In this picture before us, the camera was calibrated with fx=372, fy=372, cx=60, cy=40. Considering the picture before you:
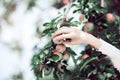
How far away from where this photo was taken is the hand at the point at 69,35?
4.78ft

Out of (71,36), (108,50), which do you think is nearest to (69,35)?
(71,36)

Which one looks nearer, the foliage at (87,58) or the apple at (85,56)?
the foliage at (87,58)

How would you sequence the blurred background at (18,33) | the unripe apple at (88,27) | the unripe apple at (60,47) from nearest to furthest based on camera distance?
the unripe apple at (60,47), the unripe apple at (88,27), the blurred background at (18,33)

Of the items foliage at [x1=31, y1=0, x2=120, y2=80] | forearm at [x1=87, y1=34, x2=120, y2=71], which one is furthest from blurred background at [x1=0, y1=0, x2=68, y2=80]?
forearm at [x1=87, y1=34, x2=120, y2=71]

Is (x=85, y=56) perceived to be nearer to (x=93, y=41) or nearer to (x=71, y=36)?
(x=93, y=41)

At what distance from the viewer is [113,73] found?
173cm

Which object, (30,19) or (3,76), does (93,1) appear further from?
(3,76)

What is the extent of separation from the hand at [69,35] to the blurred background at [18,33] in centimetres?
107

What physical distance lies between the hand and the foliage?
0.39 ft

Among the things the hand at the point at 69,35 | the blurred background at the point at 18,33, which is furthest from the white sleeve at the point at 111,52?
the blurred background at the point at 18,33

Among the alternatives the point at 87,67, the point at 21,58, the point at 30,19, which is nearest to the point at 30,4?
the point at 30,19

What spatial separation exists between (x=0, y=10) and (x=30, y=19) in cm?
22

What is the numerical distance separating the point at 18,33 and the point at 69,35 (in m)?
1.37

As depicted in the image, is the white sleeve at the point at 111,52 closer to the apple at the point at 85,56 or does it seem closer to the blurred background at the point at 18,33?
the apple at the point at 85,56
